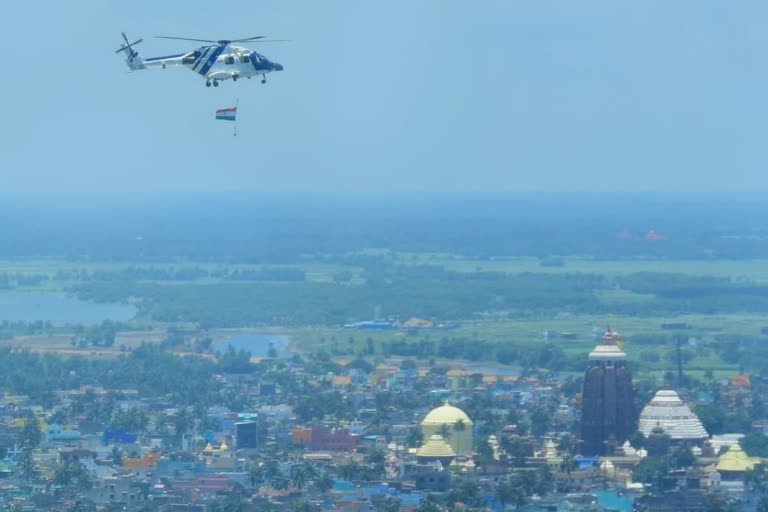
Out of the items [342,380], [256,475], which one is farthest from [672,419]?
[342,380]

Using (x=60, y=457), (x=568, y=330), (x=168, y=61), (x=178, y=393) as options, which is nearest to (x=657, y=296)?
(x=568, y=330)

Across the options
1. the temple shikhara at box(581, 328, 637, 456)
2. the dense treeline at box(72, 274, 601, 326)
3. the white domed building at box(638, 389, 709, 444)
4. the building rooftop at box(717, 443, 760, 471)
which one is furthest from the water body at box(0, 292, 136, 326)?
the building rooftop at box(717, 443, 760, 471)

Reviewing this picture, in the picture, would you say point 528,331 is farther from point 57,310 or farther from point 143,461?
point 143,461

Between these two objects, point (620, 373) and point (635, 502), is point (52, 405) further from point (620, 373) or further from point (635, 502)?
point (635, 502)

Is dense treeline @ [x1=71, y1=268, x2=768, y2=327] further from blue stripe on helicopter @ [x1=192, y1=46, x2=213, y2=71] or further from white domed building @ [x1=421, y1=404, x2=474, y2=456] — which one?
blue stripe on helicopter @ [x1=192, y1=46, x2=213, y2=71]

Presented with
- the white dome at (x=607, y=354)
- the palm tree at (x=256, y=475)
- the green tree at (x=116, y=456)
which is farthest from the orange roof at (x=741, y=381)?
the palm tree at (x=256, y=475)
